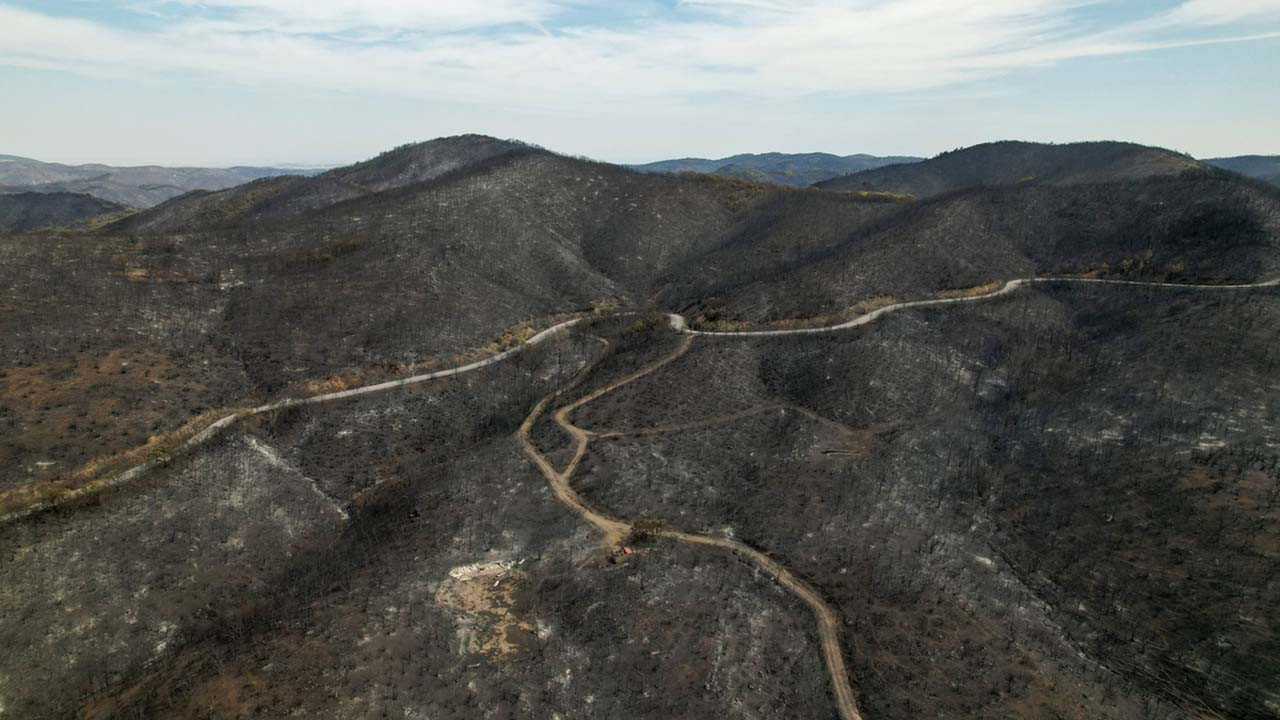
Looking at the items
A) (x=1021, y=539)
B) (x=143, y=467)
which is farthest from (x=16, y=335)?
(x=1021, y=539)

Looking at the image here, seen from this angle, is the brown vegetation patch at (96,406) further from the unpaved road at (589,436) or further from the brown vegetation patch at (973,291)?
the brown vegetation patch at (973,291)

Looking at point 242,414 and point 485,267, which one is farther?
point 485,267

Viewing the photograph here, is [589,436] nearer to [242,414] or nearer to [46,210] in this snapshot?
[242,414]

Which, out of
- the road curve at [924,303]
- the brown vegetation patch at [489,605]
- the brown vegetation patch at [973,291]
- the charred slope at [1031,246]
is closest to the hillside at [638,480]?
the brown vegetation patch at [489,605]

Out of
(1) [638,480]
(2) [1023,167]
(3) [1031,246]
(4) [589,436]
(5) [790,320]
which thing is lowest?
(1) [638,480]

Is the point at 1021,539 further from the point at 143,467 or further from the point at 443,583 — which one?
the point at 143,467

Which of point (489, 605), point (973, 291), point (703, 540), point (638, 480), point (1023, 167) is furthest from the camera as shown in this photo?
point (1023, 167)

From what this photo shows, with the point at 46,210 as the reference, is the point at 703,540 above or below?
below

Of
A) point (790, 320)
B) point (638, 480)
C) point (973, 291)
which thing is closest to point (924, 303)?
point (973, 291)
